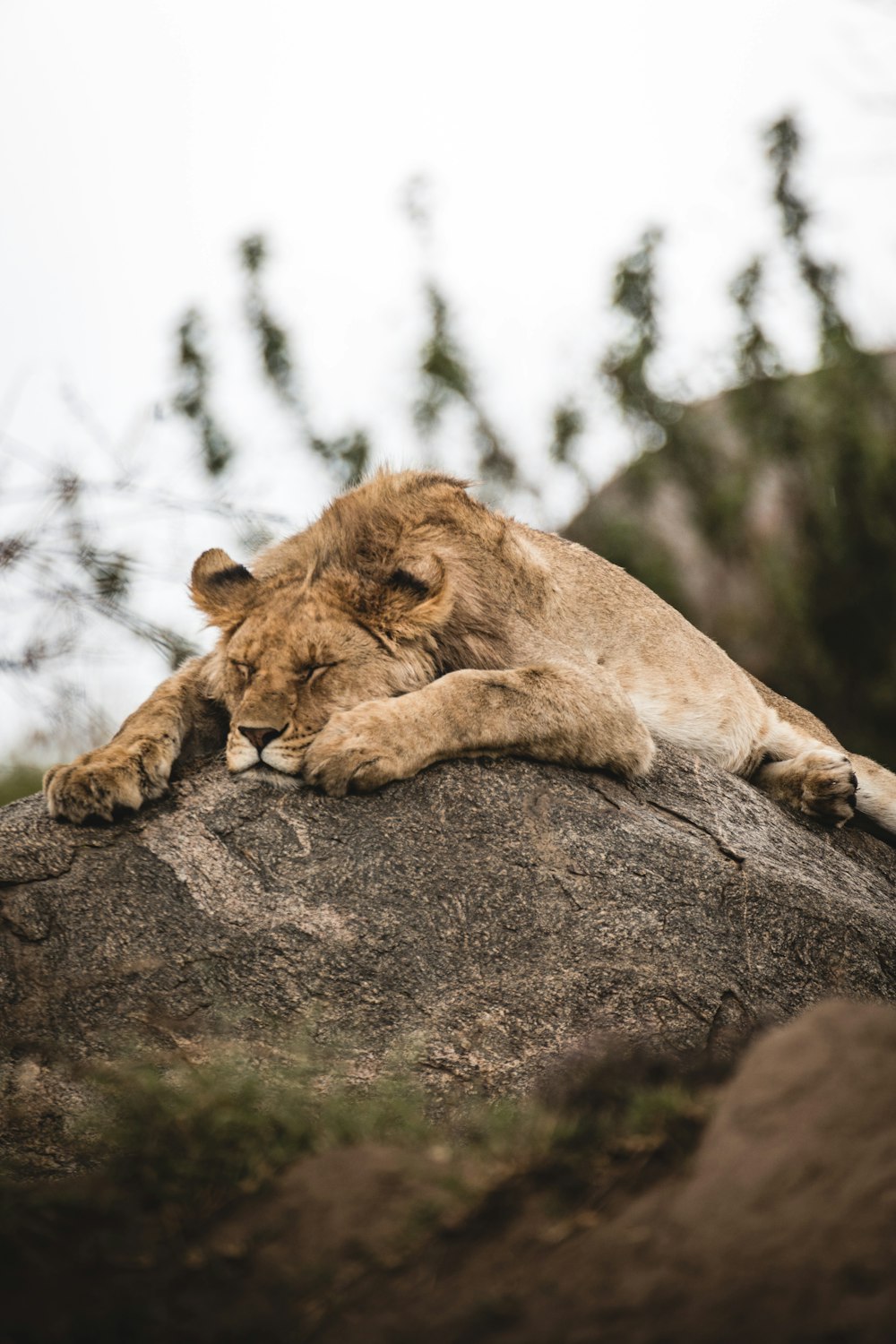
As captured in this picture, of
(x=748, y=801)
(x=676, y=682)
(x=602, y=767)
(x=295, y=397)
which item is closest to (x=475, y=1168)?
(x=602, y=767)

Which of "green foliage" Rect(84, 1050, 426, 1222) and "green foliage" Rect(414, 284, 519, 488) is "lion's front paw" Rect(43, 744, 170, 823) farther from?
"green foliage" Rect(414, 284, 519, 488)

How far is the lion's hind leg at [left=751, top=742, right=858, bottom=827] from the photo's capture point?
18.2ft

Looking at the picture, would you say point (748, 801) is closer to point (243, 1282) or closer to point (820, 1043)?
point (820, 1043)

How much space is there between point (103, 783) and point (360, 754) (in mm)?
892

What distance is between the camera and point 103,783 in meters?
4.09

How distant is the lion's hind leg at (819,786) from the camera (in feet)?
18.2

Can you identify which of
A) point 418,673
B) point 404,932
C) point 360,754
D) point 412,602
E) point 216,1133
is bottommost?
point 216,1133

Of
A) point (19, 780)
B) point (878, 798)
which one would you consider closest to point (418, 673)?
point (878, 798)

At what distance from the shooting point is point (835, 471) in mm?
14148

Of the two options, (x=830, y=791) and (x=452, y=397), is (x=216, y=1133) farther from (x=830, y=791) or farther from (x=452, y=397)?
(x=452, y=397)

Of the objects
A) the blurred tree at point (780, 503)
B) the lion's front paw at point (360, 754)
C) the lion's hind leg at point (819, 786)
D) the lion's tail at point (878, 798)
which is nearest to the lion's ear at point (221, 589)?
the lion's front paw at point (360, 754)

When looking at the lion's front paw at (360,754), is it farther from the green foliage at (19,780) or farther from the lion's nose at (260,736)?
the green foliage at (19,780)

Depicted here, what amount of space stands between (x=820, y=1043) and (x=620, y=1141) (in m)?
0.45

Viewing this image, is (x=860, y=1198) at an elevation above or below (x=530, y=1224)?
above
